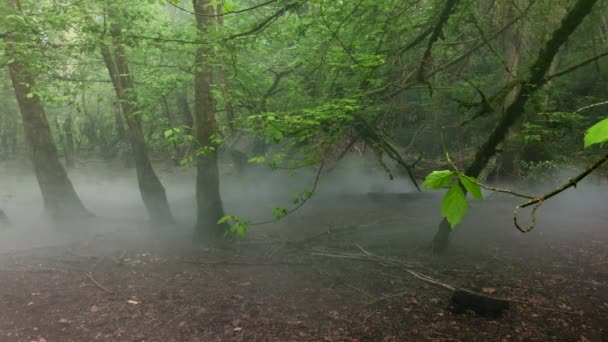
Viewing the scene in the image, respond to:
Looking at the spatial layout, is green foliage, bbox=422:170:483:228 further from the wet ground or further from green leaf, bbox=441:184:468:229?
the wet ground

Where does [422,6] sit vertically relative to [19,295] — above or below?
above

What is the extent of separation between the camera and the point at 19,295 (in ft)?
22.7

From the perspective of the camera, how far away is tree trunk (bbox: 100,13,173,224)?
9.34 m

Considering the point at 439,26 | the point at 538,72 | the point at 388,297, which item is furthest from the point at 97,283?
the point at 538,72

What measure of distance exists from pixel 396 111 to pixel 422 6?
2139mm

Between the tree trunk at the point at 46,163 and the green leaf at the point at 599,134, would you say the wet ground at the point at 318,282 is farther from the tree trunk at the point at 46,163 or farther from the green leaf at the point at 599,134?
the green leaf at the point at 599,134

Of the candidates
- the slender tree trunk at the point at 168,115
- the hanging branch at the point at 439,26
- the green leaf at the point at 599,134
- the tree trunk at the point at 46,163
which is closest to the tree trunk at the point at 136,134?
the slender tree trunk at the point at 168,115

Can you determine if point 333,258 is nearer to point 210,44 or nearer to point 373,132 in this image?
point 373,132

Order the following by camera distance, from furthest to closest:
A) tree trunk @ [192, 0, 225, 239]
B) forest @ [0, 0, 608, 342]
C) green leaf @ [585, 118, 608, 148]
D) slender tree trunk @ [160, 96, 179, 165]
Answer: slender tree trunk @ [160, 96, 179, 165] < tree trunk @ [192, 0, 225, 239] < forest @ [0, 0, 608, 342] < green leaf @ [585, 118, 608, 148]

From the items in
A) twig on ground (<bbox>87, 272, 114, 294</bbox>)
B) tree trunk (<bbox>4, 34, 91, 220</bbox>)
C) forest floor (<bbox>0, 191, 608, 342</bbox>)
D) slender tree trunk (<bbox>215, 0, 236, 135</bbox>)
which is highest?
slender tree trunk (<bbox>215, 0, 236, 135</bbox>)

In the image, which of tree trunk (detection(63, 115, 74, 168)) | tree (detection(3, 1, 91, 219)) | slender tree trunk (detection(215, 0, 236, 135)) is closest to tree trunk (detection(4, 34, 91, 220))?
→ tree (detection(3, 1, 91, 219))

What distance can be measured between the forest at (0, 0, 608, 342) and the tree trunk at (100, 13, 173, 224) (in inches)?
2.4

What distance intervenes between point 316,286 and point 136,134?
6529 mm

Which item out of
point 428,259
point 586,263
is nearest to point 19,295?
point 428,259
